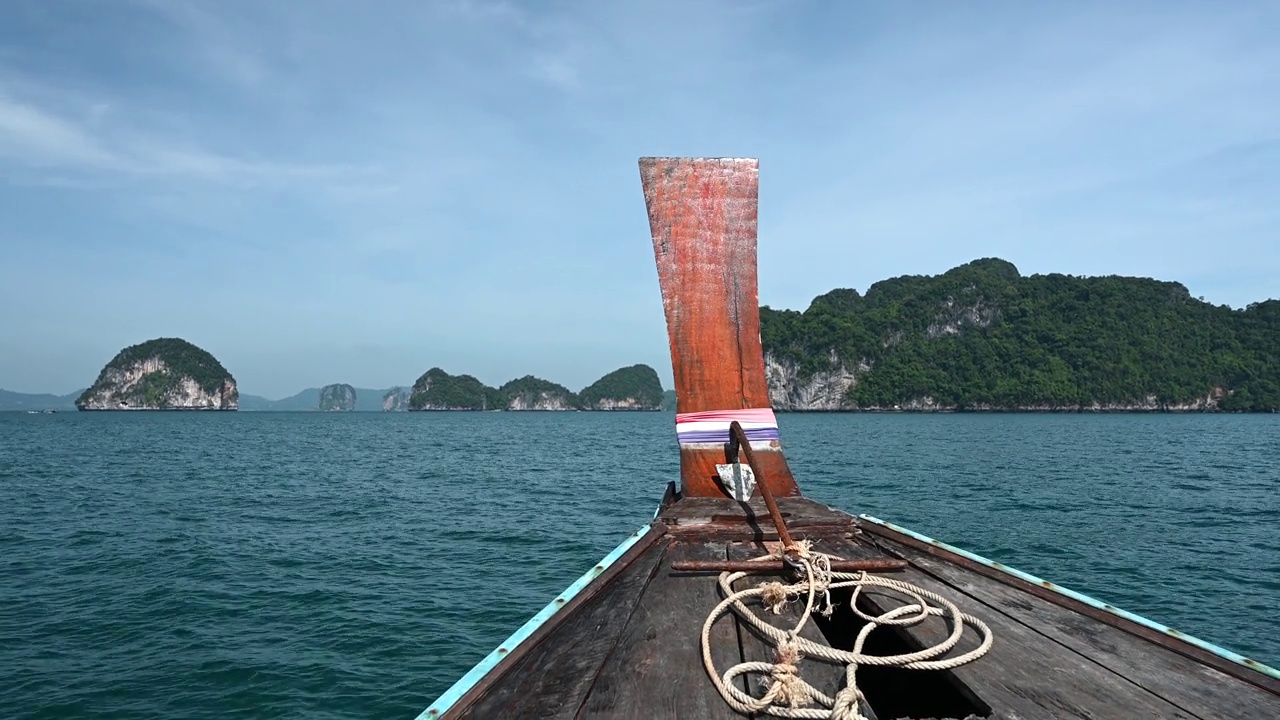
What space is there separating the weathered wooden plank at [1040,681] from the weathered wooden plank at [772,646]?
0.43 metres

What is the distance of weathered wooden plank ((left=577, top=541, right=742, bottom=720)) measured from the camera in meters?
2.36

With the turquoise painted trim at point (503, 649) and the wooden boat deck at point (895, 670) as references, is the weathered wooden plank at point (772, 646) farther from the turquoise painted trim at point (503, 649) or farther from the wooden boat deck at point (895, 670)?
the turquoise painted trim at point (503, 649)

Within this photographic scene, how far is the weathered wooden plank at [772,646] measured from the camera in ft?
8.25

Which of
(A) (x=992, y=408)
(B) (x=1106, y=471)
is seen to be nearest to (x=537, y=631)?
(B) (x=1106, y=471)

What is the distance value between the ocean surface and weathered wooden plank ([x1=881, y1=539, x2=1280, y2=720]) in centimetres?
565

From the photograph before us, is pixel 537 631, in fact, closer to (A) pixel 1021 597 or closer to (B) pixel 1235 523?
(A) pixel 1021 597

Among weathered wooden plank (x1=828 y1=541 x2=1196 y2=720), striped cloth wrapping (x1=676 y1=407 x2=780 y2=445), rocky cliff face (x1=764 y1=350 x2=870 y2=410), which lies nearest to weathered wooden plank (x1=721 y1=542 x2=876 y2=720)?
weathered wooden plank (x1=828 y1=541 x2=1196 y2=720)

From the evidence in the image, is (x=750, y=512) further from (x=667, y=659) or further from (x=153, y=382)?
(x=153, y=382)

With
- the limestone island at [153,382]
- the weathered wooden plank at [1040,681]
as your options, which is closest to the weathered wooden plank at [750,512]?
the weathered wooden plank at [1040,681]

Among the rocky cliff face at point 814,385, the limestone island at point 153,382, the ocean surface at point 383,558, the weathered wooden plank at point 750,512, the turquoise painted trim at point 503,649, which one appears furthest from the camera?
the limestone island at point 153,382

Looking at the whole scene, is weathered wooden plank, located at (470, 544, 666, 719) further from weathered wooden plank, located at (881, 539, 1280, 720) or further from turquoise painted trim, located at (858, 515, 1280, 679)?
turquoise painted trim, located at (858, 515, 1280, 679)

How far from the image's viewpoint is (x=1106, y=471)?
94.9 feet

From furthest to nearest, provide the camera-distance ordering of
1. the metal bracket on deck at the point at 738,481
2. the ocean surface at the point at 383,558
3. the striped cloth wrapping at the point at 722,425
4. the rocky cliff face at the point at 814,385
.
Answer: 1. the rocky cliff face at the point at 814,385
2. the ocean surface at the point at 383,558
3. the striped cloth wrapping at the point at 722,425
4. the metal bracket on deck at the point at 738,481

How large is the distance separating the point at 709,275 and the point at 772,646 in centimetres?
387
